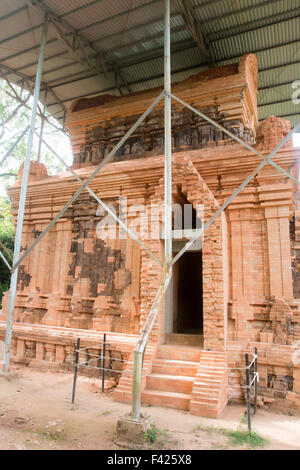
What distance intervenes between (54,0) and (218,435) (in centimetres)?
1254

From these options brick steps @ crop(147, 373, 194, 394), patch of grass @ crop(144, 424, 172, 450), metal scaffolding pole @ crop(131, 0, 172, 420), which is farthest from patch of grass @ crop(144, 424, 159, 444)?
brick steps @ crop(147, 373, 194, 394)

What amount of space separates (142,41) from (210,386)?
40.1 feet

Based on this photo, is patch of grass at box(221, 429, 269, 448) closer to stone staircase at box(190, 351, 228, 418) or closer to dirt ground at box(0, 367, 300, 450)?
dirt ground at box(0, 367, 300, 450)

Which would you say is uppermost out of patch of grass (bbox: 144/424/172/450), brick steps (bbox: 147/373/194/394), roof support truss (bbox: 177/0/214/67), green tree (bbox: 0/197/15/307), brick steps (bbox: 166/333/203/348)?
roof support truss (bbox: 177/0/214/67)

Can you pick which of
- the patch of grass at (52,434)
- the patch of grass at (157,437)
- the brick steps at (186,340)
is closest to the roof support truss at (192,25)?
the brick steps at (186,340)

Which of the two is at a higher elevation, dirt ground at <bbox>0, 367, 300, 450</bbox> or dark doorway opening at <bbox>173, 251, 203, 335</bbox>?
dark doorway opening at <bbox>173, 251, 203, 335</bbox>

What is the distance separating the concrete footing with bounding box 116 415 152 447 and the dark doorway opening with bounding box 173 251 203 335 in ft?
19.2

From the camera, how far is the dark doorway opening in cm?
1137

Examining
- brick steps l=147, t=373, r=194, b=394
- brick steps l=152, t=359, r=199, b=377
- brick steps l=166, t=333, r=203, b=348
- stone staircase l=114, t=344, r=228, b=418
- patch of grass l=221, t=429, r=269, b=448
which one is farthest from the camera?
brick steps l=166, t=333, r=203, b=348

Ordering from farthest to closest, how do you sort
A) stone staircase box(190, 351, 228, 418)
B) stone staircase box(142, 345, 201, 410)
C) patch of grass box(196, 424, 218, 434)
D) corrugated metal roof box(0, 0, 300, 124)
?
corrugated metal roof box(0, 0, 300, 124) → stone staircase box(142, 345, 201, 410) → stone staircase box(190, 351, 228, 418) → patch of grass box(196, 424, 218, 434)

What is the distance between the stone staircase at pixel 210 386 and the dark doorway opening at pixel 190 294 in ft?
12.1

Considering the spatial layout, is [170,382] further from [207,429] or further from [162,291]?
[162,291]
